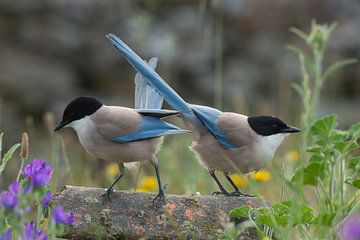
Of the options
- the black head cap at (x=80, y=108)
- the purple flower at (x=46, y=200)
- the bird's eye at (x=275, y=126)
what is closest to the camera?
the purple flower at (x=46, y=200)

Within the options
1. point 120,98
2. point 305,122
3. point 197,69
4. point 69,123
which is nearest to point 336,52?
point 197,69

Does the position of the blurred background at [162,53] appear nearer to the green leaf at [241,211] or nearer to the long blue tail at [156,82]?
the long blue tail at [156,82]

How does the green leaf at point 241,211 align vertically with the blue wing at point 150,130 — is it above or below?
below

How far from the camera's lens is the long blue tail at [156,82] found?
3.26 m

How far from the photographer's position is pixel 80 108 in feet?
10.2

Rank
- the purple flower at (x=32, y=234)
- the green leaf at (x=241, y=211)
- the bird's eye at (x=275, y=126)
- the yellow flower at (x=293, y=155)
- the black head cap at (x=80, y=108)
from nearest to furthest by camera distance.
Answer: the purple flower at (x=32, y=234)
the green leaf at (x=241, y=211)
the black head cap at (x=80, y=108)
the bird's eye at (x=275, y=126)
the yellow flower at (x=293, y=155)

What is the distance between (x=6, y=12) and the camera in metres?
9.19

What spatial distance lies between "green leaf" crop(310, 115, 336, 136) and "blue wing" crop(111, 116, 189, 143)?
572 millimetres

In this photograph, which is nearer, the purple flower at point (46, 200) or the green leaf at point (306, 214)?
the purple flower at point (46, 200)

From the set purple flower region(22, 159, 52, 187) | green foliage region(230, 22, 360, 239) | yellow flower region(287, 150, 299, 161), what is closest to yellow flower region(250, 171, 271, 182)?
yellow flower region(287, 150, 299, 161)

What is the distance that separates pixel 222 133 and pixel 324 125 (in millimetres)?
407

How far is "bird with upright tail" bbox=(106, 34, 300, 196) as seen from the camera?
3281mm

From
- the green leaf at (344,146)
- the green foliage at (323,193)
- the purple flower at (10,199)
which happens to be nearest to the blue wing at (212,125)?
the green foliage at (323,193)

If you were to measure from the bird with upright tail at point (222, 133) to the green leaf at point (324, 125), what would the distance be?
97 mm
